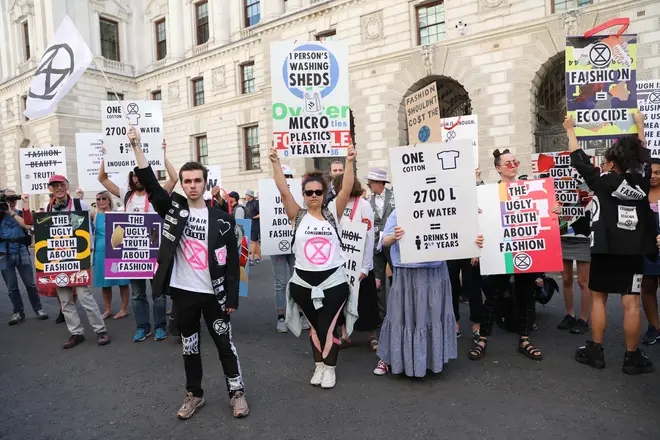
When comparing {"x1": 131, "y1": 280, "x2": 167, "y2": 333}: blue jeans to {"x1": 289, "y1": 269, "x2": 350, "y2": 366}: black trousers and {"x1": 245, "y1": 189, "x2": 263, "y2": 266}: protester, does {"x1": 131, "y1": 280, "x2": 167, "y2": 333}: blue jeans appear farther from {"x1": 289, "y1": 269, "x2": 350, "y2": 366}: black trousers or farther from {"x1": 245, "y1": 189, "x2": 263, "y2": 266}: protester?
{"x1": 245, "y1": 189, "x2": 263, "y2": 266}: protester

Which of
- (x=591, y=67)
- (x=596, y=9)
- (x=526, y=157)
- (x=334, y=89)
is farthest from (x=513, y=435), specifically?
(x=596, y=9)

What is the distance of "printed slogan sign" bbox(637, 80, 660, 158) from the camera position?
6.60m

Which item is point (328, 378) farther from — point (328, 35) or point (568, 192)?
point (328, 35)

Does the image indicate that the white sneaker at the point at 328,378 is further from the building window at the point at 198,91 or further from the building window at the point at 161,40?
the building window at the point at 161,40

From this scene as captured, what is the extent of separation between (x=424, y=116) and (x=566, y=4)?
13.9m

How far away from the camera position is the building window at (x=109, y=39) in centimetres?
2970

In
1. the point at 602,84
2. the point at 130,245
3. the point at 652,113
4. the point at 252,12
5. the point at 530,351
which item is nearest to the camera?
the point at 530,351

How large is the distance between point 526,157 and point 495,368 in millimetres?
12414

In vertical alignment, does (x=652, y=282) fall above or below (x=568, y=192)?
below

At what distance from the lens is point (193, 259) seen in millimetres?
3688

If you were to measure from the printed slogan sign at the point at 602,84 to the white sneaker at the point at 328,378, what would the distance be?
4218 millimetres

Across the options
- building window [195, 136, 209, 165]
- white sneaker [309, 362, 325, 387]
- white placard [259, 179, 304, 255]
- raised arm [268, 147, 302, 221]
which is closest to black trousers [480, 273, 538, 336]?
white sneaker [309, 362, 325, 387]

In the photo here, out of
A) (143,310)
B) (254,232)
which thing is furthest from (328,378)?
(254,232)

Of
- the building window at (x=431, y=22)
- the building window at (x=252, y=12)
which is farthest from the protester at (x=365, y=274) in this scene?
the building window at (x=252, y=12)
